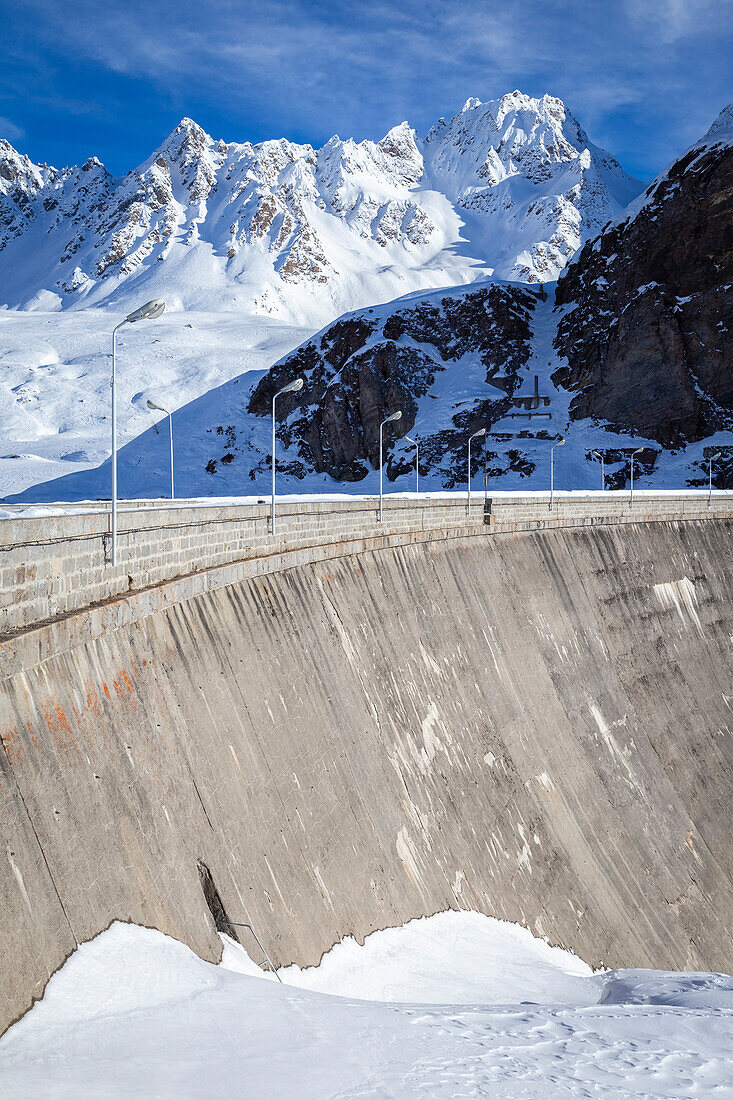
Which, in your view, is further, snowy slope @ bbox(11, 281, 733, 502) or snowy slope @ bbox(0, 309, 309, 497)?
snowy slope @ bbox(0, 309, 309, 497)

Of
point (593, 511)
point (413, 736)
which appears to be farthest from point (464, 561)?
point (593, 511)

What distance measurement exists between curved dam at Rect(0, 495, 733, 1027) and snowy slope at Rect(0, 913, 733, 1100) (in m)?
0.41

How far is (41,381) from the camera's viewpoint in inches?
4190

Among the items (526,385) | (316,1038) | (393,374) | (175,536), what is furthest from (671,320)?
(316,1038)

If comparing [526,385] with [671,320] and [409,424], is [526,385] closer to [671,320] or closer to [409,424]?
[409,424]

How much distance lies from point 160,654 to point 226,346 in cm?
12364

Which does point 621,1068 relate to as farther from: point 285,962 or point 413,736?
point 413,736

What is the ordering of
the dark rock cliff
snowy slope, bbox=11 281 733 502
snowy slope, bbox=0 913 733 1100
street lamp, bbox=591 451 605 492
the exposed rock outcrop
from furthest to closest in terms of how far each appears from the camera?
the exposed rock outcrop
the dark rock cliff
snowy slope, bbox=11 281 733 502
street lamp, bbox=591 451 605 492
snowy slope, bbox=0 913 733 1100

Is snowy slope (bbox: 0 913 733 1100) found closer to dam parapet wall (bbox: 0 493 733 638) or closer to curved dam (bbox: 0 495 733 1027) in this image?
curved dam (bbox: 0 495 733 1027)

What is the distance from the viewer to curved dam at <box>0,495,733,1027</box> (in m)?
8.02

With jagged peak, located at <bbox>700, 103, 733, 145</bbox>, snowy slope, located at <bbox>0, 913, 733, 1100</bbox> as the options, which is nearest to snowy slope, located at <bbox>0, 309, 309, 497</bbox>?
jagged peak, located at <bbox>700, 103, 733, 145</bbox>

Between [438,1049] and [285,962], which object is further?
[285,962]

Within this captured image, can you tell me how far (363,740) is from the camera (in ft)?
49.2

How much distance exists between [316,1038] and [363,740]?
25.4 ft
